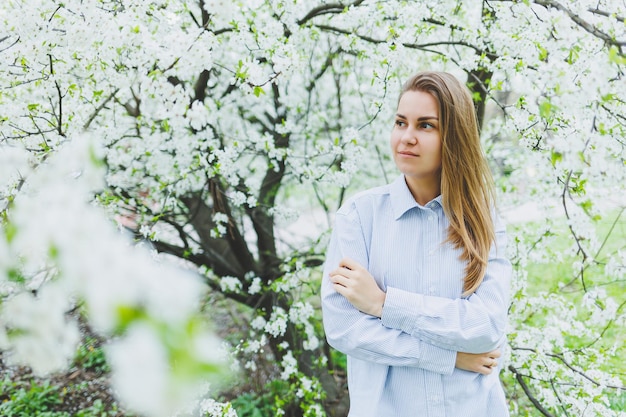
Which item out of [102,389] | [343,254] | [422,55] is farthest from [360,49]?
[102,389]

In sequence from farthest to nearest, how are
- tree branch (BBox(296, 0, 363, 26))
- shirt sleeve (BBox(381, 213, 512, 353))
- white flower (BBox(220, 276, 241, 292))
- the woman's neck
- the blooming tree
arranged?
white flower (BBox(220, 276, 241, 292)) < tree branch (BBox(296, 0, 363, 26)) < the woman's neck < shirt sleeve (BBox(381, 213, 512, 353)) < the blooming tree

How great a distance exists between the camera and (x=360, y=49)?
126 inches

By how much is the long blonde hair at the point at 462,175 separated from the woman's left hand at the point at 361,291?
32 cm

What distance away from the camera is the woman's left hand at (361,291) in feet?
5.77

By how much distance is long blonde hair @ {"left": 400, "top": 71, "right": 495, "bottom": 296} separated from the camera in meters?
1.82

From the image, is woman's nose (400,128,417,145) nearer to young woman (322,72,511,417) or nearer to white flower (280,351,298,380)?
young woman (322,72,511,417)

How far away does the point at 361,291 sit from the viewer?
1.76 meters

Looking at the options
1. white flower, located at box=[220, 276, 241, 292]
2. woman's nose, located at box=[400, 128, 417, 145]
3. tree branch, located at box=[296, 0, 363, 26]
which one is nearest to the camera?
woman's nose, located at box=[400, 128, 417, 145]

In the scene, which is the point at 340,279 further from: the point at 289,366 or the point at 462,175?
the point at 289,366

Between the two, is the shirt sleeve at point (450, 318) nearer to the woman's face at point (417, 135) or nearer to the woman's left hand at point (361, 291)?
the woman's left hand at point (361, 291)

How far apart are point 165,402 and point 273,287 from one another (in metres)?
2.63

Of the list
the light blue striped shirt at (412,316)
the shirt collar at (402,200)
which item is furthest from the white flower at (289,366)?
the shirt collar at (402,200)

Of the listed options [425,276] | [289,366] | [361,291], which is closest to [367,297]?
[361,291]

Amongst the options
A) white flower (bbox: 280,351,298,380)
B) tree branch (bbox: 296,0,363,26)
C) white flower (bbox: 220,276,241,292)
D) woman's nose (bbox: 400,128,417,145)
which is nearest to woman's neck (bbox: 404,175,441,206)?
woman's nose (bbox: 400,128,417,145)
